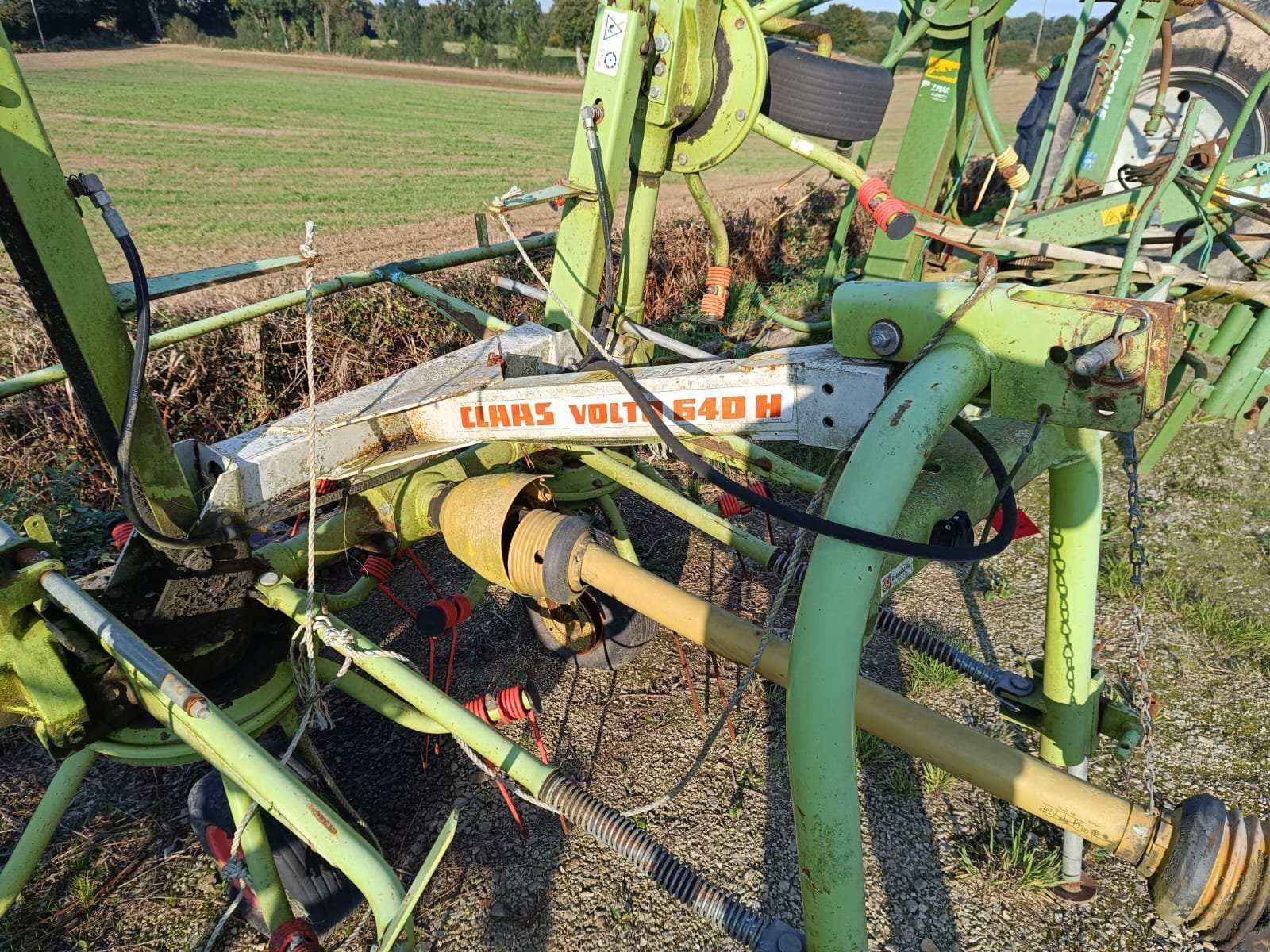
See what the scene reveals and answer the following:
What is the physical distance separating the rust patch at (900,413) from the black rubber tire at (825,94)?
2.02 m

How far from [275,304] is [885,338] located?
8.10 ft

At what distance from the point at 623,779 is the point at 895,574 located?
188cm

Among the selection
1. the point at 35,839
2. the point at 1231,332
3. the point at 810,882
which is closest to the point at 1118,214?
the point at 1231,332

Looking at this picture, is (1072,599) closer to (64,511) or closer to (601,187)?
(601,187)

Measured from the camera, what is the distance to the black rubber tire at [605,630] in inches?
138

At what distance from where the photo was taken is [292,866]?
7.86 ft

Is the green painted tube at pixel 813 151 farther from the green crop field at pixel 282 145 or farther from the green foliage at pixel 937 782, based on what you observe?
the green crop field at pixel 282 145

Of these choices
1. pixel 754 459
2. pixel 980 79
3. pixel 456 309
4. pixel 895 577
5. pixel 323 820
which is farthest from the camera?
pixel 980 79

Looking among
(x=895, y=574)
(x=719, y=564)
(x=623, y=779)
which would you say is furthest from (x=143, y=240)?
(x=895, y=574)

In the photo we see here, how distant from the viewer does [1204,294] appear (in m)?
4.02

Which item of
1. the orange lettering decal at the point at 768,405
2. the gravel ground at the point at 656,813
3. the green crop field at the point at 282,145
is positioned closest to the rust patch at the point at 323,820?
the gravel ground at the point at 656,813

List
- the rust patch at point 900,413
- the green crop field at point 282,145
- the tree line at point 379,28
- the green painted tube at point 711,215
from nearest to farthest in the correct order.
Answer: the rust patch at point 900,413
the green painted tube at point 711,215
the green crop field at point 282,145
the tree line at point 379,28

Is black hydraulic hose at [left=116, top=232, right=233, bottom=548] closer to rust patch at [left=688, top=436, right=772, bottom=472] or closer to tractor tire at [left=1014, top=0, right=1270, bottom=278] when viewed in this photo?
rust patch at [left=688, top=436, right=772, bottom=472]

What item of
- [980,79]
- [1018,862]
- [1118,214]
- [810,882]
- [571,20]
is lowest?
[1018,862]
